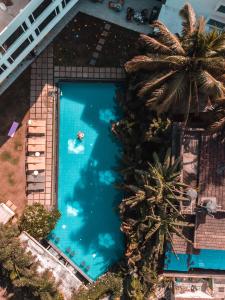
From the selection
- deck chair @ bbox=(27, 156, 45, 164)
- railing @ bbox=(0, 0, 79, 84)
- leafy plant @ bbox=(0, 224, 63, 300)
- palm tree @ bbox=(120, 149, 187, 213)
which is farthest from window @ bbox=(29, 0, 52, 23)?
leafy plant @ bbox=(0, 224, 63, 300)

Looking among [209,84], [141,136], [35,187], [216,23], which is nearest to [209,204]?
[141,136]

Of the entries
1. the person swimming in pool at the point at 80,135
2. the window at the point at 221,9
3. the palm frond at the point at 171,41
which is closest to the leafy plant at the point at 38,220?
the person swimming in pool at the point at 80,135

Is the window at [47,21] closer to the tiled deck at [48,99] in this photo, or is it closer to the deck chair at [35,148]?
the tiled deck at [48,99]

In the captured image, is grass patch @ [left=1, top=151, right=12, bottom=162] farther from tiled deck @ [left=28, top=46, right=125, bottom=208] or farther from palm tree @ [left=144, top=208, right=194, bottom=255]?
palm tree @ [left=144, top=208, right=194, bottom=255]

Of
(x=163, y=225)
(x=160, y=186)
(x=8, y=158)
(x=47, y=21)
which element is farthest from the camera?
(x=8, y=158)

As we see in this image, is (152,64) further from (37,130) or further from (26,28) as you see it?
(37,130)
